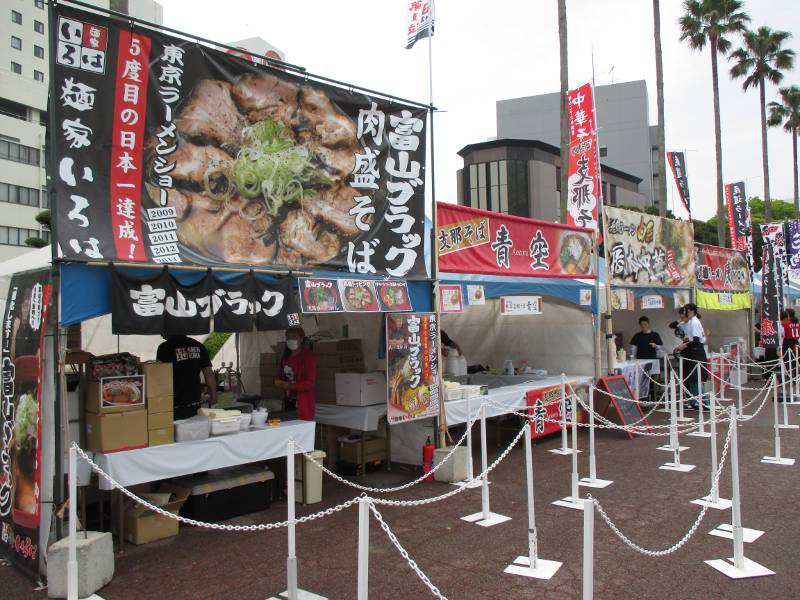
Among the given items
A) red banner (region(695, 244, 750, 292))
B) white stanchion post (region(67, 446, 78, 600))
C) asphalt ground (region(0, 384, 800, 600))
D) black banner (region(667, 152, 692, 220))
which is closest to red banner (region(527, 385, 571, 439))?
asphalt ground (region(0, 384, 800, 600))

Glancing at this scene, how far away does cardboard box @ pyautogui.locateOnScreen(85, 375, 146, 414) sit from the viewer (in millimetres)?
5625

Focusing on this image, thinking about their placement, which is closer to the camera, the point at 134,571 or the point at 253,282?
the point at 134,571

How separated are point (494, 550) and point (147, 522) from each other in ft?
10.7

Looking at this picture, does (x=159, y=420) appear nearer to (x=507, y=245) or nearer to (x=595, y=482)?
(x=595, y=482)

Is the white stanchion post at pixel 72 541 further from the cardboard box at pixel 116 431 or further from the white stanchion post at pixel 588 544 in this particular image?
→ the white stanchion post at pixel 588 544

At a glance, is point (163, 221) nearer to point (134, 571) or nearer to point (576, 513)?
point (134, 571)

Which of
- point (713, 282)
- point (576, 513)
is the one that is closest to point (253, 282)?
point (576, 513)

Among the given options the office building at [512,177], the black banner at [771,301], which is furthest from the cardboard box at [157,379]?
the office building at [512,177]

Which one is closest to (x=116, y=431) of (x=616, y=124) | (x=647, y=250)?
(x=647, y=250)

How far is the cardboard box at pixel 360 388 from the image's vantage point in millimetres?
8352

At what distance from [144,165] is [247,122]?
1.27m

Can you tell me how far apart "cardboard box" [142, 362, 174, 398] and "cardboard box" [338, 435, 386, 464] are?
3.08 m

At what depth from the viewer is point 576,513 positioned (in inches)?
266

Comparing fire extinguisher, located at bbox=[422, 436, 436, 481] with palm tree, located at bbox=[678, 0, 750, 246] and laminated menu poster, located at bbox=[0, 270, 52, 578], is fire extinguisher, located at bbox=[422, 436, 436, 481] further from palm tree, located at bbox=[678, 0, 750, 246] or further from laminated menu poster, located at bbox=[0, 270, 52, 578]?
palm tree, located at bbox=[678, 0, 750, 246]
